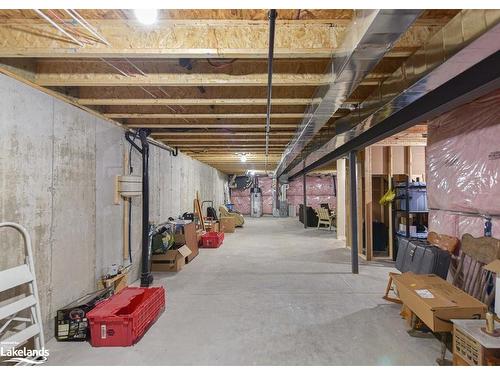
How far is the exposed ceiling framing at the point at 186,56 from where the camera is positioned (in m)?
1.75

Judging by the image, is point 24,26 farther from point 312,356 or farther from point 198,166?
point 198,166

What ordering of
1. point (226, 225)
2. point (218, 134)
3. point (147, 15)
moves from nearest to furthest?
point (147, 15), point (218, 134), point (226, 225)

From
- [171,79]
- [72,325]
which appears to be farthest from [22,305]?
[171,79]

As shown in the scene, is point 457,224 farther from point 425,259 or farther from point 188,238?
point 188,238

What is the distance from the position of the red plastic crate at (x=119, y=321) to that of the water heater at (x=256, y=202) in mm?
12262

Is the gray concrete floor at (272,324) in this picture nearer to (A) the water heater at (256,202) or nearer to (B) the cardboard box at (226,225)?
(B) the cardboard box at (226,225)

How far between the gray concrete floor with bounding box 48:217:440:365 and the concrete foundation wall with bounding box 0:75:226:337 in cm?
68

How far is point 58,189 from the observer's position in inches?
99.7

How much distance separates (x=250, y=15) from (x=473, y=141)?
2.43 meters

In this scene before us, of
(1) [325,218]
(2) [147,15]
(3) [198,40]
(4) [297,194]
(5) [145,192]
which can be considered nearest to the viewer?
(2) [147,15]

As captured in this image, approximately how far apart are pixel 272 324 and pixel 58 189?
2.37 m

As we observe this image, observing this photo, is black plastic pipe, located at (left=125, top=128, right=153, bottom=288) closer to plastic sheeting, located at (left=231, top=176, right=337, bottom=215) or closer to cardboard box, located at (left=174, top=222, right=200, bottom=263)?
cardboard box, located at (left=174, top=222, right=200, bottom=263)

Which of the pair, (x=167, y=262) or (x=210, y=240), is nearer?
(x=167, y=262)

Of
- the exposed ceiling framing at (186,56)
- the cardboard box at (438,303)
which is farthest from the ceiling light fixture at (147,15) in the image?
the cardboard box at (438,303)
